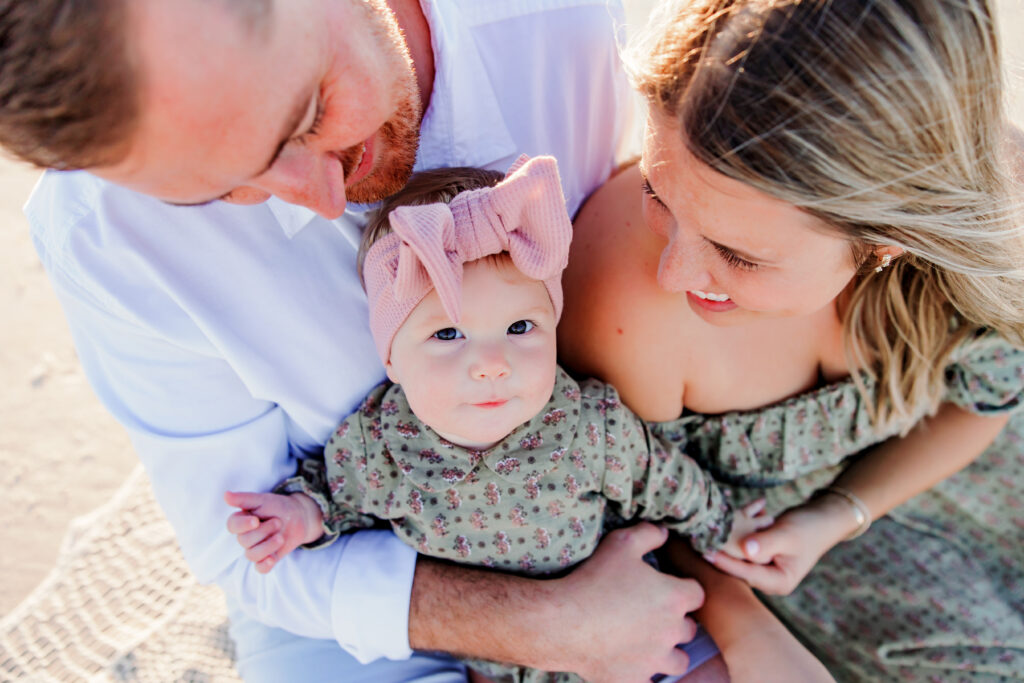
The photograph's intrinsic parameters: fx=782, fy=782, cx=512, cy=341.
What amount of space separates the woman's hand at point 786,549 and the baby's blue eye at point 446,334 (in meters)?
0.95

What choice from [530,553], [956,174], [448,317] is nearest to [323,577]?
[530,553]

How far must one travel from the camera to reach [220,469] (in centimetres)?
180

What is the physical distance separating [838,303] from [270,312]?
54.3 inches

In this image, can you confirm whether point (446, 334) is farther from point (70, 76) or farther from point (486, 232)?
point (70, 76)

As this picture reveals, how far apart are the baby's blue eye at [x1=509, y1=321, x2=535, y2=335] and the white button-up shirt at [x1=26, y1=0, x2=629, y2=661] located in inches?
16.5

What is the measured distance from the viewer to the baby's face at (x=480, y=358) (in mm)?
1530

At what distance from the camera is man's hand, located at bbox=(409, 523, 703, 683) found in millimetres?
1769

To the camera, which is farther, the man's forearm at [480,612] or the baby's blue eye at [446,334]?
the man's forearm at [480,612]

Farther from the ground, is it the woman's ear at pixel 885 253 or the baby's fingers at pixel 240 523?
the woman's ear at pixel 885 253

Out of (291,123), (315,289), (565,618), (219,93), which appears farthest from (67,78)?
(565,618)

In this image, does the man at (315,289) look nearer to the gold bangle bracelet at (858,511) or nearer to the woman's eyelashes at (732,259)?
the gold bangle bracelet at (858,511)

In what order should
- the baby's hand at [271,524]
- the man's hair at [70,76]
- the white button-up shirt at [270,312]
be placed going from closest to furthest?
the man's hair at [70,76]
the white button-up shirt at [270,312]
the baby's hand at [271,524]

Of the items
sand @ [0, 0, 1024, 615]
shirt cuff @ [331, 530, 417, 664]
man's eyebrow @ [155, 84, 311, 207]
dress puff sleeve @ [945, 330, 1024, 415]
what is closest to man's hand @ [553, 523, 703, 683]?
shirt cuff @ [331, 530, 417, 664]

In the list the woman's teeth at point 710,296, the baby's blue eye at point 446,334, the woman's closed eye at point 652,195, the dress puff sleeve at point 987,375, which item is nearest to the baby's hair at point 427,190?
the baby's blue eye at point 446,334
